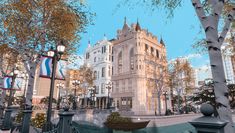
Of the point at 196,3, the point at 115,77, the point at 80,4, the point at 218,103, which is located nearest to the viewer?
the point at 218,103

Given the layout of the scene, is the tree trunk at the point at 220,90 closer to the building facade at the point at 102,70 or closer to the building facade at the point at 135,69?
the building facade at the point at 135,69

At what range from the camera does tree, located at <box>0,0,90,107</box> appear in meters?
11.6

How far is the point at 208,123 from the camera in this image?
2.24 metres

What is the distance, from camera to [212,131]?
2.23 meters

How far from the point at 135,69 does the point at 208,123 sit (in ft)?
126

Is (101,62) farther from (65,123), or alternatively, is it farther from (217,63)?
(217,63)

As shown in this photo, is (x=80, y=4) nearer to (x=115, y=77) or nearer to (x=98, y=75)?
(x=115, y=77)

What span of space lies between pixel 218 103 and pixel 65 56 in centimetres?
1326

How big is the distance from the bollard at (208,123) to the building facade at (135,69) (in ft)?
117

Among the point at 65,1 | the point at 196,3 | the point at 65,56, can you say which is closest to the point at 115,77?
the point at 65,56

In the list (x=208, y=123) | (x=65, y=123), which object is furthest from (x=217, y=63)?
(x=65, y=123)

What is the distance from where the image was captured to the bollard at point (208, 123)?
7.12 ft

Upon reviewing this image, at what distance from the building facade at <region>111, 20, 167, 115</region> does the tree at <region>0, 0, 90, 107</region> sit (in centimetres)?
2834

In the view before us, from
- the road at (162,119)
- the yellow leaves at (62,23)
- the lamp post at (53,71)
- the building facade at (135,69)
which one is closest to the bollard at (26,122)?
the lamp post at (53,71)
